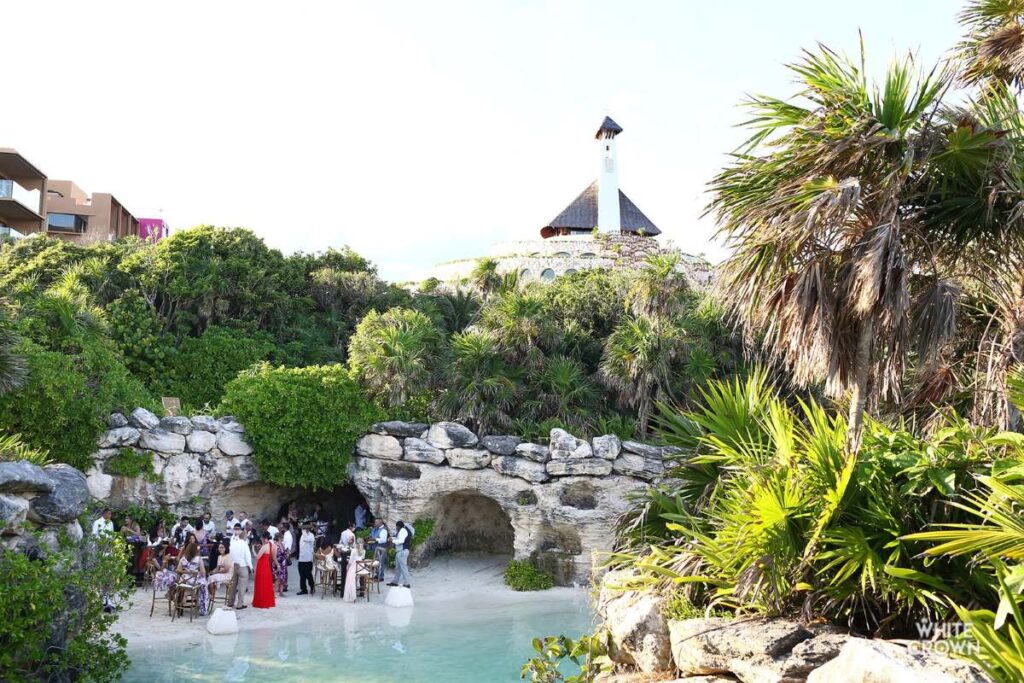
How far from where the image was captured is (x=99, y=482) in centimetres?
1719

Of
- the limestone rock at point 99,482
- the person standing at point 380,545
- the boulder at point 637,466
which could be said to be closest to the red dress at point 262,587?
the person standing at point 380,545

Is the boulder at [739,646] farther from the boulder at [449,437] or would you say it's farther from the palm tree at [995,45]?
the boulder at [449,437]

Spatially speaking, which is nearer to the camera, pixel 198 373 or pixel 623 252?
pixel 198 373

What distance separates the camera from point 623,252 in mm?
38250

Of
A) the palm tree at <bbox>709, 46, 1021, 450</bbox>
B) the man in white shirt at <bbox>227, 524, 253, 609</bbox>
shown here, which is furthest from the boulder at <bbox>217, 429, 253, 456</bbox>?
the palm tree at <bbox>709, 46, 1021, 450</bbox>

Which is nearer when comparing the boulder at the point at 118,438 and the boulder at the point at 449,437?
the boulder at the point at 118,438

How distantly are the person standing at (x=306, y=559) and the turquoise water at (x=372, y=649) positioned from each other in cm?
137

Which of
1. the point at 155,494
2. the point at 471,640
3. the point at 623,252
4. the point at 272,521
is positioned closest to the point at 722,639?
the point at 471,640

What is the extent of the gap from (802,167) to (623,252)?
31829 millimetres

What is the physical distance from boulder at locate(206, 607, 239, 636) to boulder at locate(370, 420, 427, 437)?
6604mm

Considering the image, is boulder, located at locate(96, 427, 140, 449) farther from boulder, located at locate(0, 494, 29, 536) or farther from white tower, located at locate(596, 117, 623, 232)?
white tower, located at locate(596, 117, 623, 232)

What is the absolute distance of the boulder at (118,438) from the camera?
17250 mm

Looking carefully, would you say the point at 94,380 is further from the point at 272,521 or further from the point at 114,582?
the point at 114,582

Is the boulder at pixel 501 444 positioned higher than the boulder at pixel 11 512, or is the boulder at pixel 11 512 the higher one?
the boulder at pixel 501 444
